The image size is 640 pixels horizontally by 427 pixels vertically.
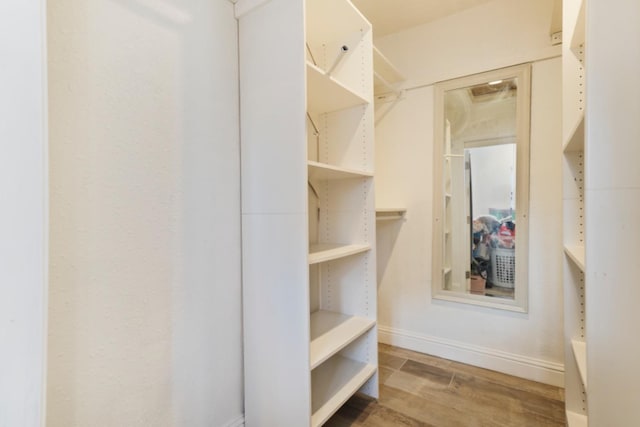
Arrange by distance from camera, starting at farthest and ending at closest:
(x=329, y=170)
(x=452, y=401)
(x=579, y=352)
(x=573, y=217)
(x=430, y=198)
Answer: (x=430, y=198)
(x=452, y=401)
(x=329, y=170)
(x=573, y=217)
(x=579, y=352)

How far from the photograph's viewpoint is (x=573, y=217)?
132 cm

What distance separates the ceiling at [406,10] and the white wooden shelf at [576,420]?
2.49 meters

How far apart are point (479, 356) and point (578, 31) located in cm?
201

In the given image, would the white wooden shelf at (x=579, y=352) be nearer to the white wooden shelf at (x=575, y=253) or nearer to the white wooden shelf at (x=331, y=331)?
the white wooden shelf at (x=575, y=253)

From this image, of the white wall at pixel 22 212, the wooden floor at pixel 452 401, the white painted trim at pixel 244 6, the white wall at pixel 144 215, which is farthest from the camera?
the wooden floor at pixel 452 401

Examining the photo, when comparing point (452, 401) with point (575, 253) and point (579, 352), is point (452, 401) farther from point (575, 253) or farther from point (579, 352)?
point (575, 253)

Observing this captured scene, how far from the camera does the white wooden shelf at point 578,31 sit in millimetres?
1094

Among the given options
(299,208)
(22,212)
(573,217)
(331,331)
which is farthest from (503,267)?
(22,212)

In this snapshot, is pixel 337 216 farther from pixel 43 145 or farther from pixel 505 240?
pixel 43 145

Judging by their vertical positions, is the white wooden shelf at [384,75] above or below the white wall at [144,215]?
above

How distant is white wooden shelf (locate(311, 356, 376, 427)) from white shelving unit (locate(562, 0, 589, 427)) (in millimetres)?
933

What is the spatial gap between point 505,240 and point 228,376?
1958 mm

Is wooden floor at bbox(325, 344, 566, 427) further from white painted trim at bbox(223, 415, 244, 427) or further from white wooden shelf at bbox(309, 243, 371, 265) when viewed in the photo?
white wooden shelf at bbox(309, 243, 371, 265)

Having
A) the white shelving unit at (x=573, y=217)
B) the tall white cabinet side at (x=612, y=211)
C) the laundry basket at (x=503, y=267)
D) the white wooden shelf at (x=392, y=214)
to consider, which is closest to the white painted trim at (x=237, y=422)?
the tall white cabinet side at (x=612, y=211)
